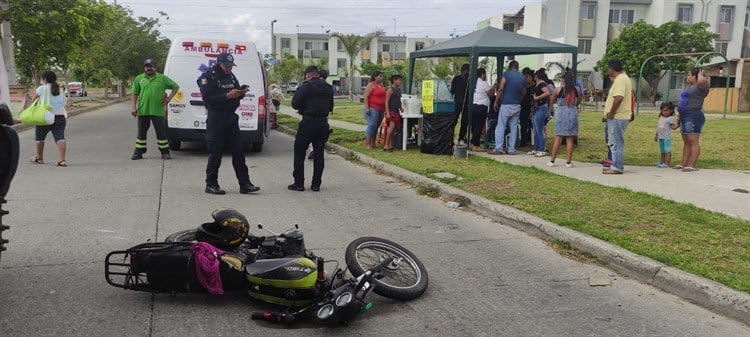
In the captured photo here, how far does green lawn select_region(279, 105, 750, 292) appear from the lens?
4957mm

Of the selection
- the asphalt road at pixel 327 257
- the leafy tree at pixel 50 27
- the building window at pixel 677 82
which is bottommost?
the asphalt road at pixel 327 257

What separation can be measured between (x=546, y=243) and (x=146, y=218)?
422cm

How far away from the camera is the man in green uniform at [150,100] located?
1109 centimetres

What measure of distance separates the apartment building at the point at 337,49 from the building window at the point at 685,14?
1440 inches

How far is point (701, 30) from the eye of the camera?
4450 centimetres

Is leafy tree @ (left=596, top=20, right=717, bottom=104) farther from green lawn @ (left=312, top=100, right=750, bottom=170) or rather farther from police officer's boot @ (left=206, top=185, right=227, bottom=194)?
police officer's boot @ (left=206, top=185, right=227, bottom=194)

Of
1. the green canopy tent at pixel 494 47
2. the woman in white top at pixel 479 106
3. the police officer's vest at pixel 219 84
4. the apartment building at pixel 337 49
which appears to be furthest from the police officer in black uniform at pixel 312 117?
the apartment building at pixel 337 49

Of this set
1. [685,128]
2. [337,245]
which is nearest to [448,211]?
[337,245]

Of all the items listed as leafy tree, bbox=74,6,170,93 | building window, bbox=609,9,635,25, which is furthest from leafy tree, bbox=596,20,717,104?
leafy tree, bbox=74,6,170,93

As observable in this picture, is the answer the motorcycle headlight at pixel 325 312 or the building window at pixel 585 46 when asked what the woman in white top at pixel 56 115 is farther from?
the building window at pixel 585 46

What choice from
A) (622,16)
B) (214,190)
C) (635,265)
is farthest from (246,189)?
(622,16)

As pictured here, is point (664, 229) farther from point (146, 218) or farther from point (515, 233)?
point (146, 218)

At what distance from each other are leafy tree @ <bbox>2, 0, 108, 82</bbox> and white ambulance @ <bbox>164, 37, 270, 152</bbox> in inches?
430

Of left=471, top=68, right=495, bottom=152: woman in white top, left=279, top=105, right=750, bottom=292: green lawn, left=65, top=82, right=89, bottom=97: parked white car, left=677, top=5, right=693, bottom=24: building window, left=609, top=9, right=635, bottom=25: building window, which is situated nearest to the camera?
left=279, top=105, right=750, bottom=292: green lawn
